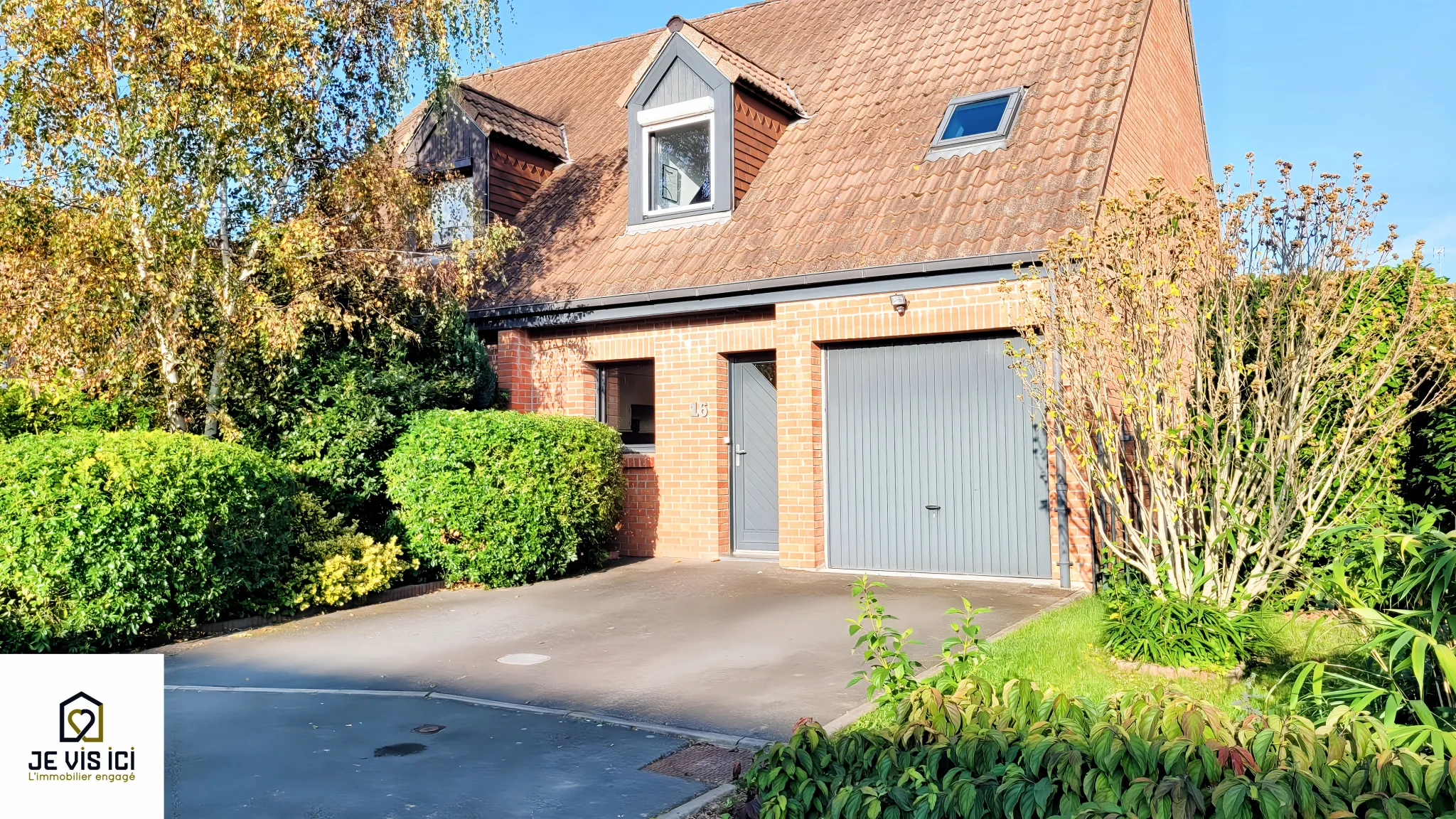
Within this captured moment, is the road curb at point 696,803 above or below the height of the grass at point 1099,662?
below

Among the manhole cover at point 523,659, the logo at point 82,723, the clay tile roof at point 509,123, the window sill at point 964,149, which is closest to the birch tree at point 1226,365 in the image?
the manhole cover at point 523,659

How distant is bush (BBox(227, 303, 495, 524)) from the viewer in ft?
33.0

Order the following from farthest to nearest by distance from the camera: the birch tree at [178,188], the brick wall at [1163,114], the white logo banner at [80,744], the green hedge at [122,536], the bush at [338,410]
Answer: the brick wall at [1163,114], the bush at [338,410], the birch tree at [178,188], the green hedge at [122,536], the white logo banner at [80,744]

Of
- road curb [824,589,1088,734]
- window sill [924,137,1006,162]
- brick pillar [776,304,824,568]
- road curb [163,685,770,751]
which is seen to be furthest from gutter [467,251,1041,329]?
road curb [163,685,770,751]

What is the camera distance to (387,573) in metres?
9.62

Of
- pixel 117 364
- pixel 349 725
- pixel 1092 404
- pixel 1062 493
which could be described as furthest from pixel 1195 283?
pixel 117 364

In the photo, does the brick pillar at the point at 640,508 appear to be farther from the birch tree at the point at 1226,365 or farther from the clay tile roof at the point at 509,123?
the birch tree at the point at 1226,365

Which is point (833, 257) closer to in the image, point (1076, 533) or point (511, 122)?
point (1076, 533)

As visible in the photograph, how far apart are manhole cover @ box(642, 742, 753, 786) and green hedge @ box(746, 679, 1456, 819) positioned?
33.8 inches

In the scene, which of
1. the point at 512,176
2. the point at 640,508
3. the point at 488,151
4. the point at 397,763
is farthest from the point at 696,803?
the point at 512,176

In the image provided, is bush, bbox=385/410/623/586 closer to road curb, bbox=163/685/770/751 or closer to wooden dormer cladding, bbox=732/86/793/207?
road curb, bbox=163/685/770/751

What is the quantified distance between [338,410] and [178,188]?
97.0 inches

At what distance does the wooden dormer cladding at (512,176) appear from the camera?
1466cm

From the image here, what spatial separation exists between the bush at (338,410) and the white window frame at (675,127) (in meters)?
3.77
